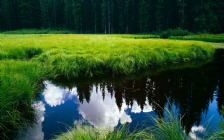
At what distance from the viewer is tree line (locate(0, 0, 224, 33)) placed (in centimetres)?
4299

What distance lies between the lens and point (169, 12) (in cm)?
4466

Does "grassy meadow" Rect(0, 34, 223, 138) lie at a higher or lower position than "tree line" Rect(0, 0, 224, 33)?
lower

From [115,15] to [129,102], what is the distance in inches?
1986

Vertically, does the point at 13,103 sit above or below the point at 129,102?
above

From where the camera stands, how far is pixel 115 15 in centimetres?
5475

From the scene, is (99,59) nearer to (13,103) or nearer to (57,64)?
(57,64)

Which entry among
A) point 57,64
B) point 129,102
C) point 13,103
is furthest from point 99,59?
point 13,103

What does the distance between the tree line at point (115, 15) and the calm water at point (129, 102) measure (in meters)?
36.8

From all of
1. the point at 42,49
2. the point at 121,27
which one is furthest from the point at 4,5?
the point at 42,49

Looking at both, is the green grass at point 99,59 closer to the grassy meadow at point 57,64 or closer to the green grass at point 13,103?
the grassy meadow at point 57,64

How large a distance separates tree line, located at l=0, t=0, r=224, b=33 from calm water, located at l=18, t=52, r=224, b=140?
36788 mm

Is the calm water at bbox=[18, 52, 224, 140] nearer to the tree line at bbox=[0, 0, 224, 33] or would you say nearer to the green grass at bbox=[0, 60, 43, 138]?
the green grass at bbox=[0, 60, 43, 138]

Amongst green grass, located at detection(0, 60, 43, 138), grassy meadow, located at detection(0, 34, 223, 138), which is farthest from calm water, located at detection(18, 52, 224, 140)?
grassy meadow, located at detection(0, 34, 223, 138)

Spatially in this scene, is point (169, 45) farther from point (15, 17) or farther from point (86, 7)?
point (15, 17)
